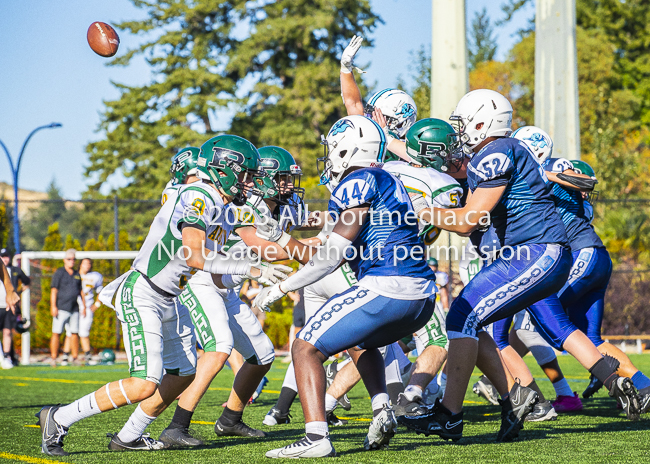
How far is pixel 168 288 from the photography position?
4.82 meters

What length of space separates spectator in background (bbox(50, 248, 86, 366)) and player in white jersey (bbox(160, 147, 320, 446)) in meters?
8.69

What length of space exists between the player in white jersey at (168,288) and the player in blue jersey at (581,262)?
9.02 ft

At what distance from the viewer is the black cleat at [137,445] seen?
4.79m

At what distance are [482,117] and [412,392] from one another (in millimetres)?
2026

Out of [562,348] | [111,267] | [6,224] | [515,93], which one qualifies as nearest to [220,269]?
[562,348]

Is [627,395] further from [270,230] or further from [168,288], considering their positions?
[168,288]

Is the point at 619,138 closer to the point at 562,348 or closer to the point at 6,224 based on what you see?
the point at 6,224

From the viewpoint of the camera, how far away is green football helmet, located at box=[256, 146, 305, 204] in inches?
222

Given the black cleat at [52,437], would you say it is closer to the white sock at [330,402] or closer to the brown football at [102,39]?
the white sock at [330,402]

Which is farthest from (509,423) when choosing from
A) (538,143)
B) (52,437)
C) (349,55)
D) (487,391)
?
(349,55)

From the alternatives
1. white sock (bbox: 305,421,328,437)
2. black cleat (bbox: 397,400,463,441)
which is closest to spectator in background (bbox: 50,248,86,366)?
black cleat (bbox: 397,400,463,441)

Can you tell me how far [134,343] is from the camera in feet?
15.3

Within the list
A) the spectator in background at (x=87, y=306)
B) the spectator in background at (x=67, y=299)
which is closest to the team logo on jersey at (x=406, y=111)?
the spectator in background at (x=67, y=299)

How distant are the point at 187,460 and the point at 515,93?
108 ft
